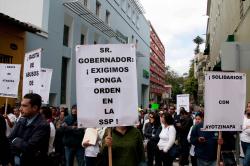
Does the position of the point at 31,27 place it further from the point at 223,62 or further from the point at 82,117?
the point at 82,117

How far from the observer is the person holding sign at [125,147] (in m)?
5.38

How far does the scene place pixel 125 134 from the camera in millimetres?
5520

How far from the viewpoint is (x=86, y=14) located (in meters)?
25.4

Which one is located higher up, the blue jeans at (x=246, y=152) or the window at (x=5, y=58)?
the window at (x=5, y=58)

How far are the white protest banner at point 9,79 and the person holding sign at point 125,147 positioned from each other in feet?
Result: 15.5

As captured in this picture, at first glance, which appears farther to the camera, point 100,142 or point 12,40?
point 12,40

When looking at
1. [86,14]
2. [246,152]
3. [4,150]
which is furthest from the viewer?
[86,14]

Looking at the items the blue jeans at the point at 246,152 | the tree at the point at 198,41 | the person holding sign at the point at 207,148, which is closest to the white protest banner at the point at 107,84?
the person holding sign at the point at 207,148

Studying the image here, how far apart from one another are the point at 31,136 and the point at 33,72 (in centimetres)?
377

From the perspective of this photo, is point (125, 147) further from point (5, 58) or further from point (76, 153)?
point (5, 58)

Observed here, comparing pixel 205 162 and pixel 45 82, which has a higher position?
pixel 45 82

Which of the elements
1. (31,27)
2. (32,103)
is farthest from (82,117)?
(31,27)

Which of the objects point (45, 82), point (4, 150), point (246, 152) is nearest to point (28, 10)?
point (45, 82)

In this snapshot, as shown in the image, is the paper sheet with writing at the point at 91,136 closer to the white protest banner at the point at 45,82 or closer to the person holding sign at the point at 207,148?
the white protest banner at the point at 45,82
